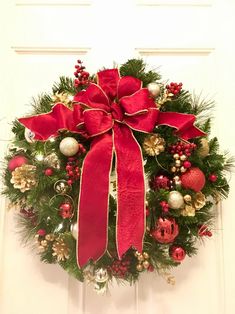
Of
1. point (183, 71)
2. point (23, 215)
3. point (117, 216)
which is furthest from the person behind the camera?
point (183, 71)

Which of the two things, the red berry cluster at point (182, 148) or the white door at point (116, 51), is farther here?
the white door at point (116, 51)

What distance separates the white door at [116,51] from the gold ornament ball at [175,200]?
0.95ft

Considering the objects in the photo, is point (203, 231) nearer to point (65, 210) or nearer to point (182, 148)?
point (182, 148)

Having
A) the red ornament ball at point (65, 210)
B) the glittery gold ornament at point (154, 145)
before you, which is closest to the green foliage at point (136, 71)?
the glittery gold ornament at point (154, 145)

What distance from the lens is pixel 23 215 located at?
0.93 m

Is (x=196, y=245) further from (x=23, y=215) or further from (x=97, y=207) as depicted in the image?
(x=23, y=215)

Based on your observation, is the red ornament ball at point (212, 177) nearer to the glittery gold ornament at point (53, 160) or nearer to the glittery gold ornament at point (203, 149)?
the glittery gold ornament at point (203, 149)

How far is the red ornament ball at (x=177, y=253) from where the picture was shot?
81cm

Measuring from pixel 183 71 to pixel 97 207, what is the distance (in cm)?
55

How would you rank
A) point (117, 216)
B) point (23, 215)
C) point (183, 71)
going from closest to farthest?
point (117, 216) → point (23, 215) → point (183, 71)

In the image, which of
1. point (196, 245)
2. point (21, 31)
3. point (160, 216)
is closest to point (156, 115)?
point (160, 216)

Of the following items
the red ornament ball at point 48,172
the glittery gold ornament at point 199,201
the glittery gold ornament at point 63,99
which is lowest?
the glittery gold ornament at point 199,201

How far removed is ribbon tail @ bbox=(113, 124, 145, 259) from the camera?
753 mm

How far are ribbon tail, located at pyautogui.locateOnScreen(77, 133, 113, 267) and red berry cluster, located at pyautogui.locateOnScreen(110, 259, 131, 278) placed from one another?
69 millimetres
